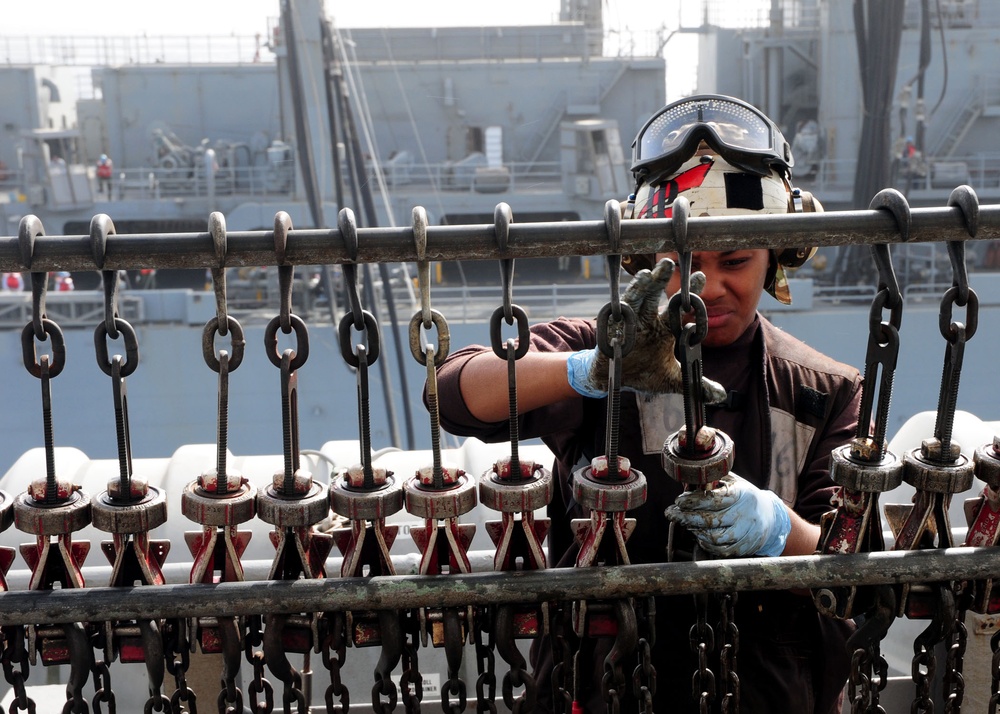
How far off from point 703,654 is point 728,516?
0.25 m

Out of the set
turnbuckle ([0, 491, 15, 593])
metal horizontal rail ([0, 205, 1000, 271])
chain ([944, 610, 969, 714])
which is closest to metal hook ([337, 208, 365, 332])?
metal horizontal rail ([0, 205, 1000, 271])

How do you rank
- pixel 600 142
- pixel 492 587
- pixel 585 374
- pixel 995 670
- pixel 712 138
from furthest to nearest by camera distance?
1. pixel 600 142
2. pixel 712 138
3. pixel 585 374
4. pixel 995 670
5. pixel 492 587

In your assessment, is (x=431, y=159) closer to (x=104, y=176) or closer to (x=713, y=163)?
(x=104, y=176)

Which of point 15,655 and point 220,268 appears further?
point 15,655

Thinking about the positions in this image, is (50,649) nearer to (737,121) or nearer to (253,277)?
(737,121)

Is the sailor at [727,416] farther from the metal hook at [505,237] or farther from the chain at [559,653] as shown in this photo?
the metal hook at [505,237]

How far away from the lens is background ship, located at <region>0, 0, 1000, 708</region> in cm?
1567

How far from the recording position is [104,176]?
59.1 feet

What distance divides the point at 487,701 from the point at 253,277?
1551 cm

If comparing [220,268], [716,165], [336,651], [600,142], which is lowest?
[336,651]

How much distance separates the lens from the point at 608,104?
1920 cm

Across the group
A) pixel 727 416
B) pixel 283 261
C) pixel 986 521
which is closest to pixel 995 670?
pixel 986 521

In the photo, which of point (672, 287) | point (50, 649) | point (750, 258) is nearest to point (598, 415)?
point (672, 287)

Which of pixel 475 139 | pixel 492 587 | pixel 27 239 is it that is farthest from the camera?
pixel 475 139
